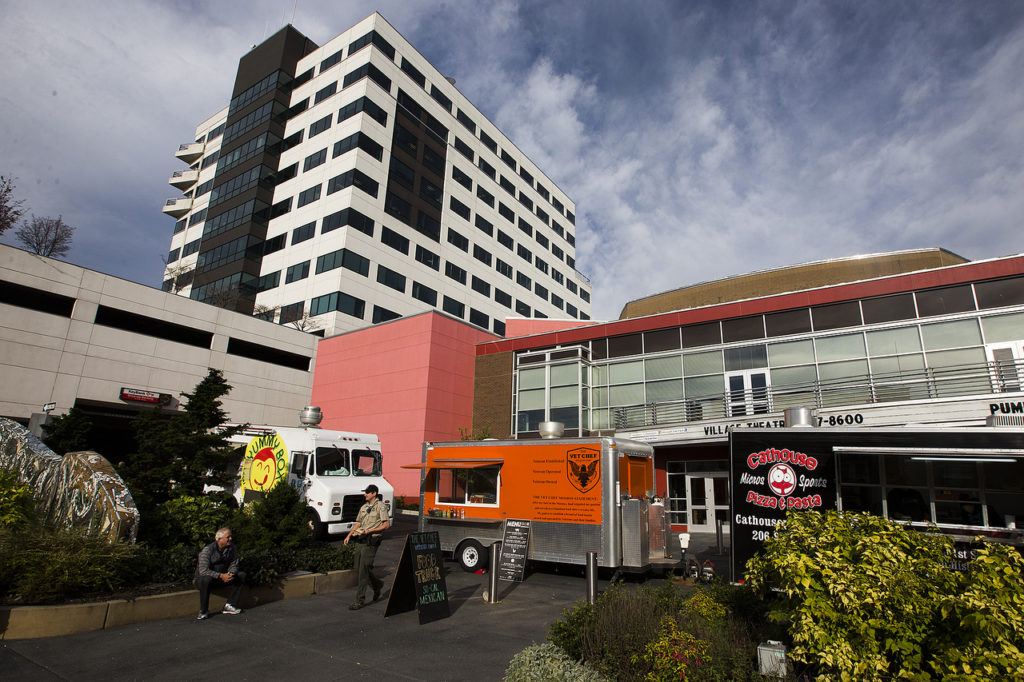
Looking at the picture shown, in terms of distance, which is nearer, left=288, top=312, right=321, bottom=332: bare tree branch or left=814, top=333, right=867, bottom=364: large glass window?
left=814, top=333, right=867, bottom=364: large glass window

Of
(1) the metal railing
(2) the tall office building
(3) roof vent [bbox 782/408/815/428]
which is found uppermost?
(2) the tall office building

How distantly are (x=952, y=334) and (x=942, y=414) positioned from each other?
11.7 feet

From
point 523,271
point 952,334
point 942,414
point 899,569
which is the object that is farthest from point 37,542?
point 523,271

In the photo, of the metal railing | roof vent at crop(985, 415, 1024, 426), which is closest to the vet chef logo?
the metal railing

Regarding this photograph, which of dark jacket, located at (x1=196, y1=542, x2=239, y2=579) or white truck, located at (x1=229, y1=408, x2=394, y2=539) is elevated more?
white truck, located at (x1=229, y1=408, x2=394, y2=539)

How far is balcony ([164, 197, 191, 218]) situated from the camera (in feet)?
220

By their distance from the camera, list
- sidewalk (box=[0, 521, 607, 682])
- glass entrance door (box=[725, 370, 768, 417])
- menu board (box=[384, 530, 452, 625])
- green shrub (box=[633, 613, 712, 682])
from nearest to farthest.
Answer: green shrub (box=[633, 613, 712, 682])
sidewalk (box=[0, 521, 607, 682])
menu board (box=[384, 530, 452, 625])
glass entrance door (box=[725, 370, 768, 417])

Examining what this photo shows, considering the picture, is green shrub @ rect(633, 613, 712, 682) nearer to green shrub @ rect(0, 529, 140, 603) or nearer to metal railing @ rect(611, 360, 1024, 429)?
green shrub @ rect(0, 529, 140, 603)

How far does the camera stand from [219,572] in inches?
334

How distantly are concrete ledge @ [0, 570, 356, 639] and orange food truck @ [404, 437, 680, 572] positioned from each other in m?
4.71

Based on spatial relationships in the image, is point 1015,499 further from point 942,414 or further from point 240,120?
point 240,120

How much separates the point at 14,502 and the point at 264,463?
9.15 metres

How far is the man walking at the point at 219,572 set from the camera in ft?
26.9

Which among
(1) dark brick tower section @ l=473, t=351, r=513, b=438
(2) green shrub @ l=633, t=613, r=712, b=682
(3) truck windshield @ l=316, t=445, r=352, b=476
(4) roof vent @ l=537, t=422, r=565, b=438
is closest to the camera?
(2) green shrub @ l=633, t=613, r=712, b=682
